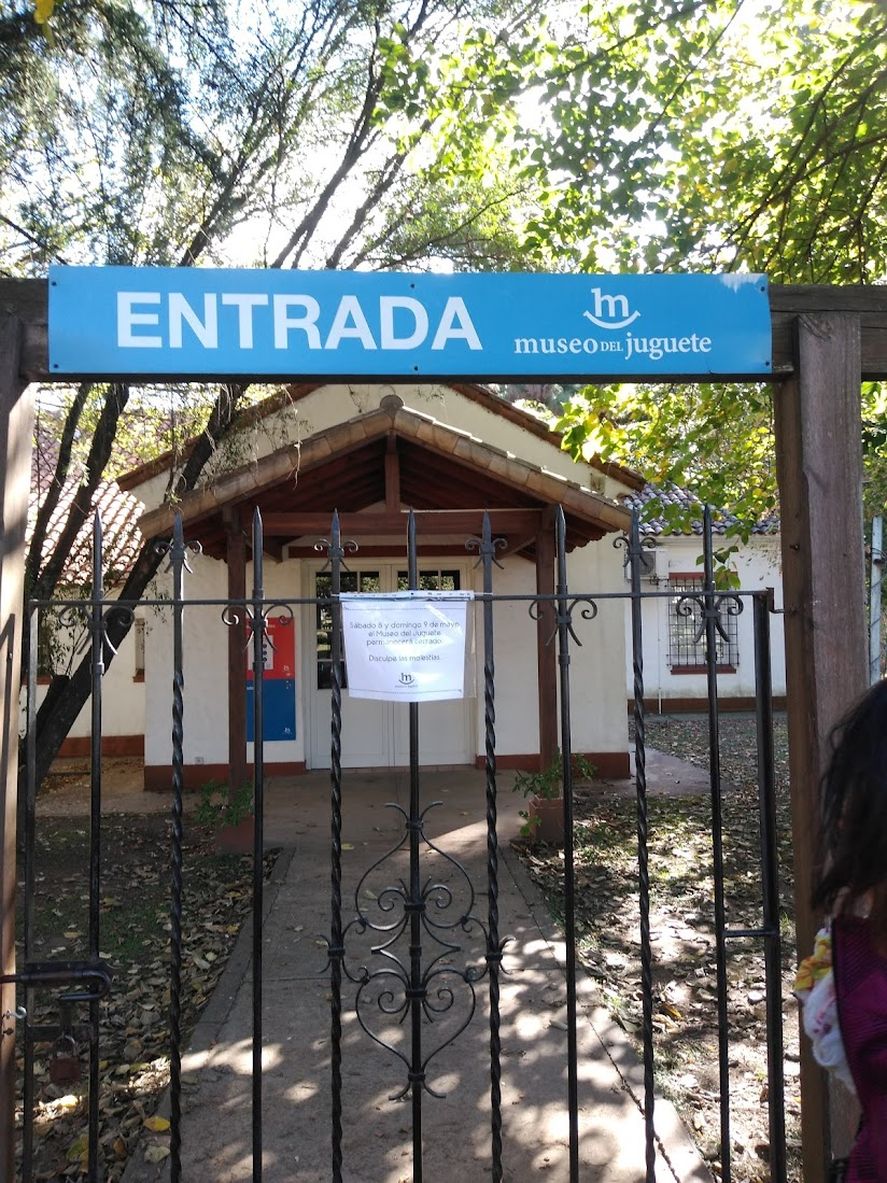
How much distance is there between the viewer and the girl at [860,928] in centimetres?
120

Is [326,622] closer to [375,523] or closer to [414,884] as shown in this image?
[375,523]

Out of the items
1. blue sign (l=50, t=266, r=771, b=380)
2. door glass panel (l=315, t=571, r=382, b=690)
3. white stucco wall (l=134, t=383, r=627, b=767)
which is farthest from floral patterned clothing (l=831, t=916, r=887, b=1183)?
door glass panel (l=315, t=571, r=382, b=690)

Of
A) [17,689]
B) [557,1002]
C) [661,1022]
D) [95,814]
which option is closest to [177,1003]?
[95,814]

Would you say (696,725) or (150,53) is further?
(696,725)

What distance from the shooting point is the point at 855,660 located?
232 cm

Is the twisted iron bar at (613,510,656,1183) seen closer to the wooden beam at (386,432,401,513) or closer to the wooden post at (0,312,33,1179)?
the wooden post at (0,312,33,1179)

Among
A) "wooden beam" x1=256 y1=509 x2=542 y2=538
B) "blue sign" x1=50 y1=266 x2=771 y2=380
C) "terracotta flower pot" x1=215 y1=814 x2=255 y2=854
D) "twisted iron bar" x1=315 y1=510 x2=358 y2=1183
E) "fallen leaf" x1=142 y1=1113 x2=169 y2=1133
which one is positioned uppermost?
"wooden beam" x1=256 y1=509 x2=542 y2=538

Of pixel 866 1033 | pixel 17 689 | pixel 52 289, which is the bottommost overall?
pixel 866 1033

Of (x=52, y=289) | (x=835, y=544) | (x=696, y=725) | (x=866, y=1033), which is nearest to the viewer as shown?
(x=866, y=1033)

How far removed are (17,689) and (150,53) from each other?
5.51 metres

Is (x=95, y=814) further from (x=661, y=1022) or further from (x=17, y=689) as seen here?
(x=661, y=1022)

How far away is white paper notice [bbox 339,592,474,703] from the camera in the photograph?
7.68 ft

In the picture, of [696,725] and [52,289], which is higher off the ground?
[52,289]

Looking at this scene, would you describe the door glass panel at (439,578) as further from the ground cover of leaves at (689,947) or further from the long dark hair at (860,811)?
the long dark hair at (860,811)
